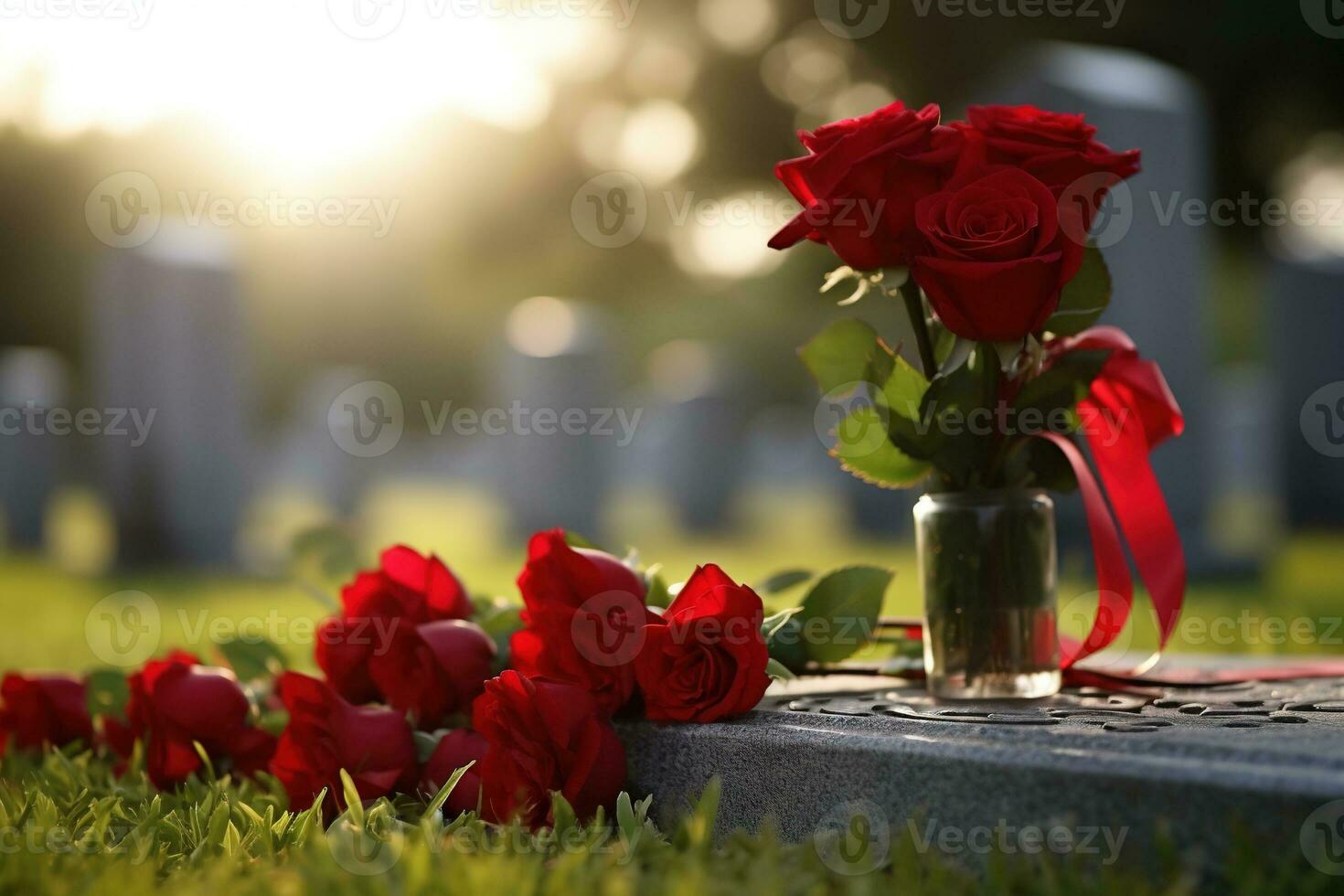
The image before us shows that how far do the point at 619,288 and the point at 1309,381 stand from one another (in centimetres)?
1018

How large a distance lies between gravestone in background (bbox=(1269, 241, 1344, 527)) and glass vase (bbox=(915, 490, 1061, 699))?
7.61 meters

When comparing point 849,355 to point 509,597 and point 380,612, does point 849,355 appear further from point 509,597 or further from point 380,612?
point 509,597

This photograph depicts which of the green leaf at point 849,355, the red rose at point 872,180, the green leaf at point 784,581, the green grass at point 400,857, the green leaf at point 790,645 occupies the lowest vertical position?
the green grass at point 400,857

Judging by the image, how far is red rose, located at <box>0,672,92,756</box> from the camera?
200 cm

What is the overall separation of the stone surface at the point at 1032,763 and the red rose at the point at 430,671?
278 mm

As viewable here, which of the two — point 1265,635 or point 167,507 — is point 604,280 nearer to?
point 167,507

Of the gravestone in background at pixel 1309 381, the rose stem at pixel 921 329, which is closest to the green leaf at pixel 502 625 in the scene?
the rose stem at pixel 921 329

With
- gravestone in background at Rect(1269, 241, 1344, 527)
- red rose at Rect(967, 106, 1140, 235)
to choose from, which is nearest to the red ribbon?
red rose at Rect(967, 106, 1140, 235)

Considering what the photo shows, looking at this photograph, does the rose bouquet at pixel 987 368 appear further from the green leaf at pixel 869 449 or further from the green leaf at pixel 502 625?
the green leaf at pixel 502 625

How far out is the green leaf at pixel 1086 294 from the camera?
151 centimetres

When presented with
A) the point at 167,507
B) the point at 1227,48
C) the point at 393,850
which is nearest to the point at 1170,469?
the point at 393,850

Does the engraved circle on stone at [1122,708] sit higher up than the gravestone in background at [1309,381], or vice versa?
the gravestone in background at [1309,381]

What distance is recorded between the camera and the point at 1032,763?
1144mm

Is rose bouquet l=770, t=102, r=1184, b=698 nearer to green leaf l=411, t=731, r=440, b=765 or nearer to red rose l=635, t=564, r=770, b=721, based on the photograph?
red rose l=635, t=564, r=770, b=721
